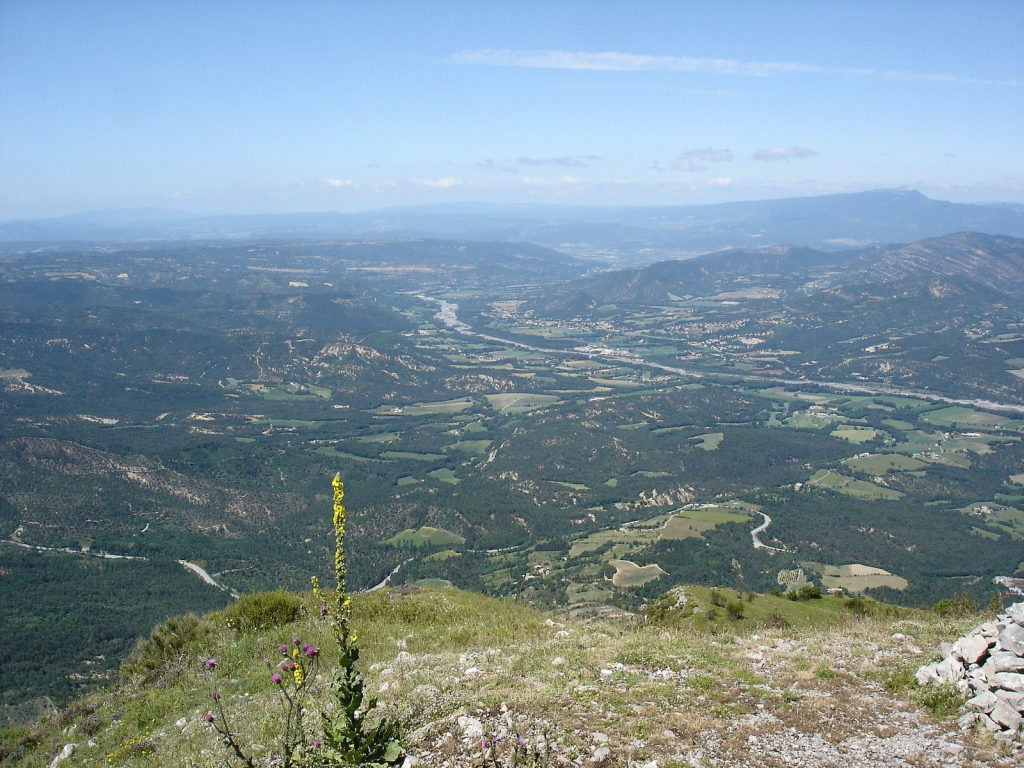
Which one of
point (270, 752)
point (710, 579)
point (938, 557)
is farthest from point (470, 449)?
point (270, 752)

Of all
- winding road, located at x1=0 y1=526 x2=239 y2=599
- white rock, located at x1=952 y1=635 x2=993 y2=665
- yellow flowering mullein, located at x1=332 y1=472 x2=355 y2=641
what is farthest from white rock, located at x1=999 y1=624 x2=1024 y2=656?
winding road, located at x1=0 y1=526 x2=239 y2=599

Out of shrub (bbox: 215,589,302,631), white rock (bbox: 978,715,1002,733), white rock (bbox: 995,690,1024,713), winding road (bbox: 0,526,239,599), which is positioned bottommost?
winding road (bbox: 0,526,239,599)

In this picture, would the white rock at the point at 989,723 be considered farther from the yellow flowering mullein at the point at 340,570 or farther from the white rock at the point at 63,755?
the white rock at the point at 63,755

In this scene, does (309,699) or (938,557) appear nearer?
(309,699)

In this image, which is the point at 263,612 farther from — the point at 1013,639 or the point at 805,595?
the point at 805,595

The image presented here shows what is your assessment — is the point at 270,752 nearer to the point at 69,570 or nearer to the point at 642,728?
the point at 642,728

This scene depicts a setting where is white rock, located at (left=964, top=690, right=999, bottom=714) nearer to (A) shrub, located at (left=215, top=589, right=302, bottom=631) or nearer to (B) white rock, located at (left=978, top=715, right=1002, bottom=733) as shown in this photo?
(B) white rock, located at (left=978, top=715, right=1002, bottom=733)

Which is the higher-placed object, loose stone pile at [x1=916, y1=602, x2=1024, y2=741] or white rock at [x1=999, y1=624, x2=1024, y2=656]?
white rock at [x1=999, y1=624, x2=1024, y2=656]
